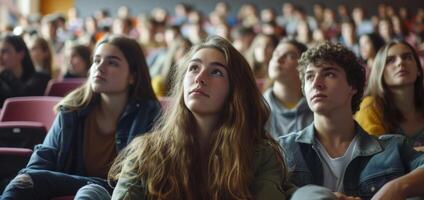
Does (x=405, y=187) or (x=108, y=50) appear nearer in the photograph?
(x=405, y=187)

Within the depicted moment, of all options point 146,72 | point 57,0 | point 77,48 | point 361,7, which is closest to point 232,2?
point 361,7

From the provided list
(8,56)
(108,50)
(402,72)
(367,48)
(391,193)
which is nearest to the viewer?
(391,193)

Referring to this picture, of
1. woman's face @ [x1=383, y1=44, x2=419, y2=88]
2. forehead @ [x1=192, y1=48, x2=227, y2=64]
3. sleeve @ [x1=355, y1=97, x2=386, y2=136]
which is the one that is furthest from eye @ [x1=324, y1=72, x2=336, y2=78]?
woman's face @ [x1=383, y1=44, x2=419, y2=88]

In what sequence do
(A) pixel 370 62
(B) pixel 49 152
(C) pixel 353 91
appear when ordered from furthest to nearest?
(A) pixel 370 62
(B) pixel 49 152
(C) pixel 353 91

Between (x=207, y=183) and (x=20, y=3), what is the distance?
7766 mm

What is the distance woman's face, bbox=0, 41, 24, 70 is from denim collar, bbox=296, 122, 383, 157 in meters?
1.85

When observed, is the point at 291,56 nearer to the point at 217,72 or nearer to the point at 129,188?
the point at 217,72

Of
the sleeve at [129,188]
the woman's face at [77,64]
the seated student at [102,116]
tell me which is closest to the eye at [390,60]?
the seated student at [102,116]

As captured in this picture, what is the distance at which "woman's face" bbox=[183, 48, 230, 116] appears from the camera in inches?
55.9

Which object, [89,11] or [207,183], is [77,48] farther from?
[89,11]

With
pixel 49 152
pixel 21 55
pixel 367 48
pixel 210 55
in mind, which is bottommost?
pixel 49 152

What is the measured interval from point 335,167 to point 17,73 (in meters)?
1.98

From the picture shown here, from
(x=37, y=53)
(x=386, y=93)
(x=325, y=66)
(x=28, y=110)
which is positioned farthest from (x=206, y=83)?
(x=37, y=53)

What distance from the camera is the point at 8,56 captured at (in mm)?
2959
